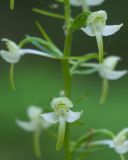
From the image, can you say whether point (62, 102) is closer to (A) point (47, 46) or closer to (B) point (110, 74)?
(A) point (47, 46)

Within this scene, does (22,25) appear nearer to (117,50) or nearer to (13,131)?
(117,50)

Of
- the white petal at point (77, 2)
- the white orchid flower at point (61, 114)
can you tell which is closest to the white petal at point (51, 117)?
the white orchid flower at point (61, 114)

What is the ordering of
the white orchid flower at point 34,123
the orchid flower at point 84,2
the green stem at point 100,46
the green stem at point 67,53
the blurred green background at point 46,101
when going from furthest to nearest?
the blurred green background at point 46,101
the white orchid flower at point 34,123
the orchid flower at point 84,2
the green stem at point 67,53
the green stem at point 100,46

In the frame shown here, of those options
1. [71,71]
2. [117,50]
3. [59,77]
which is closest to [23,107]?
[59,77]

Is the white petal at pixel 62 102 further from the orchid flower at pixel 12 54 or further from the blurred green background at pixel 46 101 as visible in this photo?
the blurred green background at pixel 46 101

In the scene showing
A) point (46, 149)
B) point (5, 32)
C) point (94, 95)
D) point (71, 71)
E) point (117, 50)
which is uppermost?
point (5, 32)

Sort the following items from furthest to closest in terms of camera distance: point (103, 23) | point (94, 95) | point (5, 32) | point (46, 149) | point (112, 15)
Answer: point (5, 32), point (112, 15), point (94, 95), point (46, 149), point (103, 23)

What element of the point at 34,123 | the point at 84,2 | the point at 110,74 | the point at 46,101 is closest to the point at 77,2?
the point at 84,2

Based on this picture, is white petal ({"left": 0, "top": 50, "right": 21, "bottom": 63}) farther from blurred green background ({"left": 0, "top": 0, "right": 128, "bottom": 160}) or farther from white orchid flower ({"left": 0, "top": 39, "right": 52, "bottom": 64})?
blurred green background ({"left": 0, "top": 0, "right": 128, "bottom": 160})

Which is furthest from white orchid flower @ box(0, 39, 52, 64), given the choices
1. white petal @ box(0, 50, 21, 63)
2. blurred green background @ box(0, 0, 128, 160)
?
blurred green background @ box(0, 0, 128, 160)
